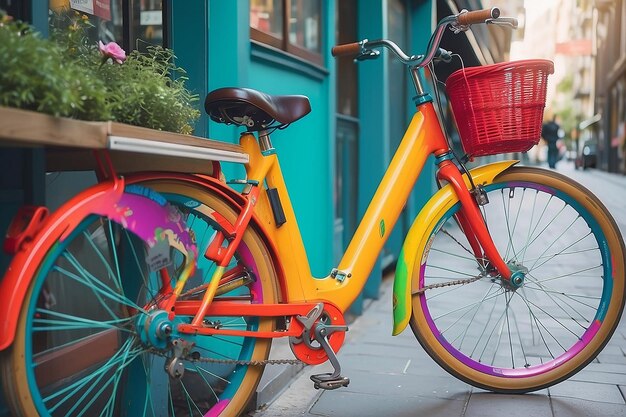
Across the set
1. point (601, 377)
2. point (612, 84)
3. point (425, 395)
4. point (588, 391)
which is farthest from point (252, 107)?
point (612, 84)

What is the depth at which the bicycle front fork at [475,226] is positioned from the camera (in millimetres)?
2754

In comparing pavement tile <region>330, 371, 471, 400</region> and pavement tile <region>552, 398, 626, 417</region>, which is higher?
pavement tile <region>552, 398, 626, 417</region>

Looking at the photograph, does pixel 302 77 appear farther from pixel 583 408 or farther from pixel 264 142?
pixel 583 408

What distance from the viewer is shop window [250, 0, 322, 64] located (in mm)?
3631

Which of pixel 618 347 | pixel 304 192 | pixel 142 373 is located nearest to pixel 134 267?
pixel 142 373

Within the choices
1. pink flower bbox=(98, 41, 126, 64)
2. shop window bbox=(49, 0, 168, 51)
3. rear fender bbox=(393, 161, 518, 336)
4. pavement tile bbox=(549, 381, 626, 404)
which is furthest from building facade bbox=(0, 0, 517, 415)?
pavement tile bbox=(549, 381, 626, 404)

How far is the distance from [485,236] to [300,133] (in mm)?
1556

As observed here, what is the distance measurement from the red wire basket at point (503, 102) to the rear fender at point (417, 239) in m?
0.15

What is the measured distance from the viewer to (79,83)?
1.64m

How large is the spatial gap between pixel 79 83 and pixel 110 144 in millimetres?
157

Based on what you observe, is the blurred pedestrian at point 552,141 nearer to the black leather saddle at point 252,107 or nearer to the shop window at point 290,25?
the shop window at point 290,25

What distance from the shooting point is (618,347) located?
149 inches

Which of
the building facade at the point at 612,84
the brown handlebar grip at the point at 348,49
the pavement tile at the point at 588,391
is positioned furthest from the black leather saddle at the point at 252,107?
the building facade at the point at 612,84

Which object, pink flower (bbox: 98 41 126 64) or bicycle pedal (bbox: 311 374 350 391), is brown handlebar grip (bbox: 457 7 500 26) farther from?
bicycle pedal (bbox: 311 374 350 391)
